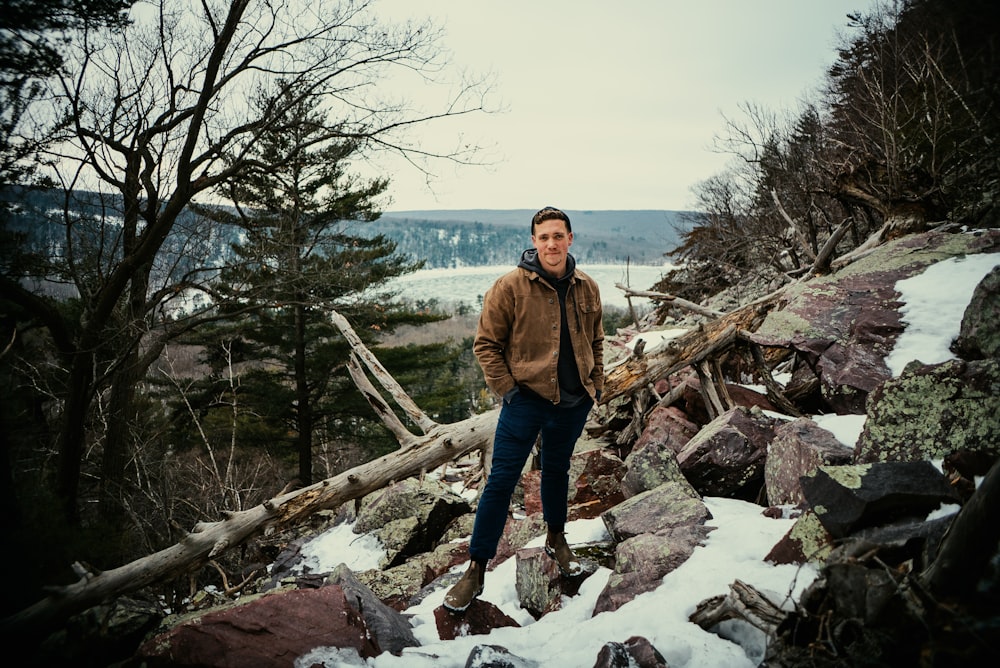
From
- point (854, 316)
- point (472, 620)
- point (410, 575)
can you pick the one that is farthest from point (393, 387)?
point (854, 316)

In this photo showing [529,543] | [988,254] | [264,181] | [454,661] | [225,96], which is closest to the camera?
[454,661]

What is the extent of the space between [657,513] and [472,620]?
55.1 inches

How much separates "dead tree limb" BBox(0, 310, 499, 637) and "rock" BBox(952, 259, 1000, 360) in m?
3.82

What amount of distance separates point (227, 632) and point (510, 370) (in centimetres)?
180

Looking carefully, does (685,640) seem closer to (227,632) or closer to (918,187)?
(227,632)

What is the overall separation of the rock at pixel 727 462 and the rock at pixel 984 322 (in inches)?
58.3

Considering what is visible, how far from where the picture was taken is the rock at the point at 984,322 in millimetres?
3371

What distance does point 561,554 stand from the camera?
10.3 ft

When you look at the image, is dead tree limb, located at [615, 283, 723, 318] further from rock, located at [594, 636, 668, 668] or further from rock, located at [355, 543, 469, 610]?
rock, located at [594, 636, 668, 668]

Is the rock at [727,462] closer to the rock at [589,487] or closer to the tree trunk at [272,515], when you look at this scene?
the rock at [589,487]

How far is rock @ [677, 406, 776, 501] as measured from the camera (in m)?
3.82

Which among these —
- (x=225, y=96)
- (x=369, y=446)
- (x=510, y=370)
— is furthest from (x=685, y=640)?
(x=369, y=446)

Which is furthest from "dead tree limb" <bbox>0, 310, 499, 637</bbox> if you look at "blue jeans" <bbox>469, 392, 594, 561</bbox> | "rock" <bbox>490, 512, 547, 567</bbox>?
"blue jeans" <bbox>469, 392, 594, 561</bbox>

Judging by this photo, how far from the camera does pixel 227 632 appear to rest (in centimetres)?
215
